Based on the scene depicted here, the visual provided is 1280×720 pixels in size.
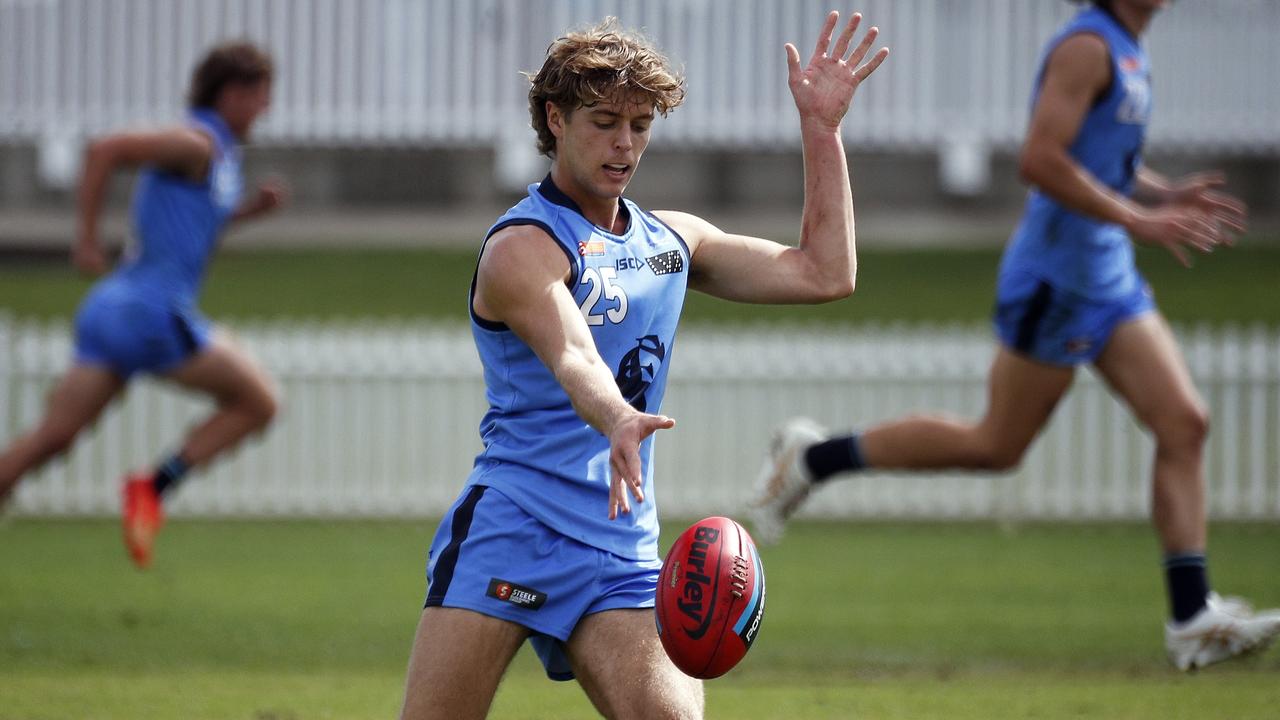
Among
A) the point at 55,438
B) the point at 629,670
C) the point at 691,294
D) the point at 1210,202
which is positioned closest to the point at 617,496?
the point at 629,670

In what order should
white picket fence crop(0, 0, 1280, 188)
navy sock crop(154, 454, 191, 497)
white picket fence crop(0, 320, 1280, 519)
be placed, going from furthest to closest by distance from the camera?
white picket fence crop(0, 0, 1280, 188), white picket fence crop(0, 320, 1280, 519), navy sock crop(154, 454, 191, 497)

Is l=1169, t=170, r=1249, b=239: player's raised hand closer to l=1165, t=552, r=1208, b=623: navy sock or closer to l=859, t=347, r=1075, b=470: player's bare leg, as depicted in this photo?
l=859, t=347, r=1075, b=470: player's bare leg

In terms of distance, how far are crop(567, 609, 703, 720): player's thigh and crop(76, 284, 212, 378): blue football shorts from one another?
16.4ft

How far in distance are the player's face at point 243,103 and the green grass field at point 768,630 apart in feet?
8.09

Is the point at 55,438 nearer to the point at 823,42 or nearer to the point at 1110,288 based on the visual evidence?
the point at 1110,288

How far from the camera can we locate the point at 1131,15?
20.2ft

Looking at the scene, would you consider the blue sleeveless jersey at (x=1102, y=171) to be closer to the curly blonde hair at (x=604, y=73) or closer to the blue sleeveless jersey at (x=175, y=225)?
the curly blonde hair at (x=604, y=73)

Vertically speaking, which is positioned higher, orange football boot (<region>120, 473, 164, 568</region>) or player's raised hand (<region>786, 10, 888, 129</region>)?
player's raised hand (<region>786, 10, 888, 129</region>)

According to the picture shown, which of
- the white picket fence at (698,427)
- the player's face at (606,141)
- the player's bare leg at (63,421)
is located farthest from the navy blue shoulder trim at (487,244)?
the white picket fence at (698,427)

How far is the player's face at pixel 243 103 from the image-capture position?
8.42 m

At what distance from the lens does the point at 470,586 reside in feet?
12.4

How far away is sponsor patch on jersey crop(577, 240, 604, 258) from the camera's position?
12.7 feet

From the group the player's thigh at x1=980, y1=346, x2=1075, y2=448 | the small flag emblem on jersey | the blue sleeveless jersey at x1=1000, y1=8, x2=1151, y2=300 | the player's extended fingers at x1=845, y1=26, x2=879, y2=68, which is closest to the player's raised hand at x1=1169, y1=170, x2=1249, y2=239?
the blue sleeveless jersey at x1=1000, y1=8, x2=1151, y2=300

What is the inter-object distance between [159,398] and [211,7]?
664 centimetres
